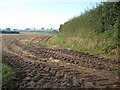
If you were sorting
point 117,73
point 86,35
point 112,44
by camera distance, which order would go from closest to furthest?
point 117,73
point 112,44
point 86,35

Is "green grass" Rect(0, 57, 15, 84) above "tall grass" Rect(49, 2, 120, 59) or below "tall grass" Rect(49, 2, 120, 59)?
below

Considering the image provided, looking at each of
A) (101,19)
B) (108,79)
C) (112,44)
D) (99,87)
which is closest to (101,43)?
(112,44)

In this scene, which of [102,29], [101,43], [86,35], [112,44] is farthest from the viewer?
[86,35]

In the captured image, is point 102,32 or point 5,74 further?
point 102,32

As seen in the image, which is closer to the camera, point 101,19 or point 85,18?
point 101,19

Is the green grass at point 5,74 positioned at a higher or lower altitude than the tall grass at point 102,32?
lower

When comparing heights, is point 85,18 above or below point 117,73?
above

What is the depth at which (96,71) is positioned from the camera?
28.3 feet

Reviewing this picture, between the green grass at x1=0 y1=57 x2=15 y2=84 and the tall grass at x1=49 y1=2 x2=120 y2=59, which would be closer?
the green grass at x1=0 y1=57 x2=15 y2=84

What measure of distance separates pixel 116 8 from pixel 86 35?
3.64m

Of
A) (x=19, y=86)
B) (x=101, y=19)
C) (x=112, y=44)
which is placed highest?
(x=101, y=19)

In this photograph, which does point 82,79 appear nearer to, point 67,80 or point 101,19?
point 67,80

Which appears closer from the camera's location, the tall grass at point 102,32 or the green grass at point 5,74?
the green grass at point 5,74

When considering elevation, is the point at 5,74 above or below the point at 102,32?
below
